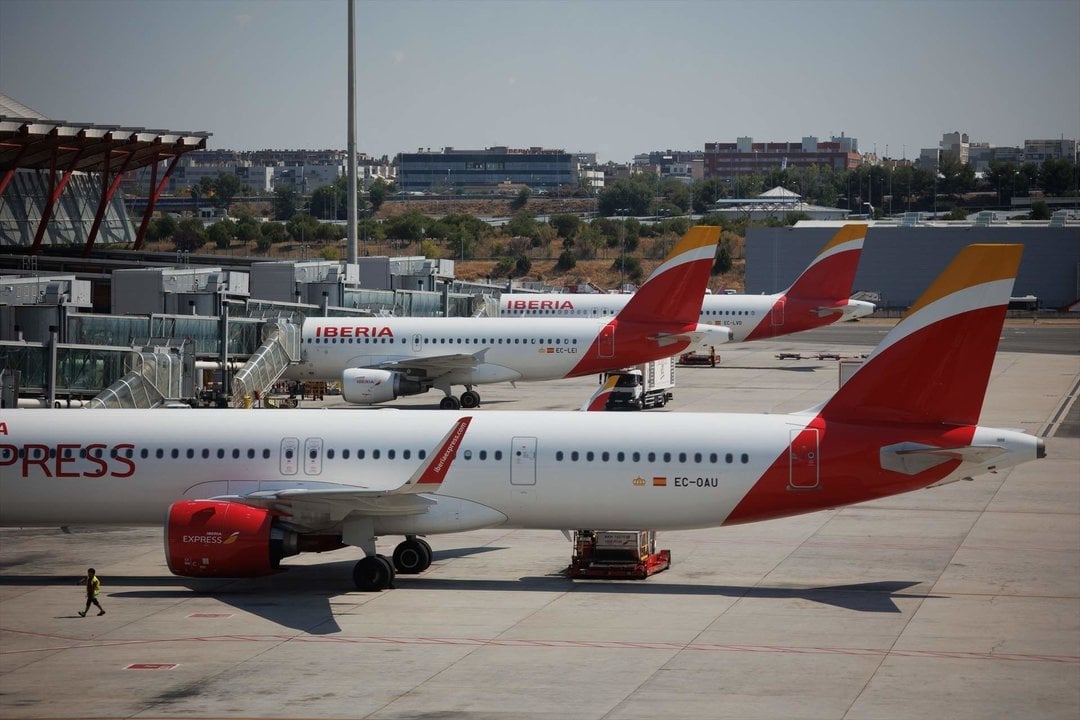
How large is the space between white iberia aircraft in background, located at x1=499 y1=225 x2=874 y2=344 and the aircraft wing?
157 feet

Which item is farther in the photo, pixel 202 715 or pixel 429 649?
pixel 429 649

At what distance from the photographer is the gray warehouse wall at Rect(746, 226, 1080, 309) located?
454ft

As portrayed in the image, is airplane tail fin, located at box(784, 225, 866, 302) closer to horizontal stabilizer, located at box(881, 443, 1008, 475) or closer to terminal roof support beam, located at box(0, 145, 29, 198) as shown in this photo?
horizontal stabilizer, located at box(881, 443, 1008, 475)

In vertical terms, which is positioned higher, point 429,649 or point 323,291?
point 323,291

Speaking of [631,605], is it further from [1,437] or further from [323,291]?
[323,291]

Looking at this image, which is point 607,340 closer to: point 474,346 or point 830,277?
point 474,346

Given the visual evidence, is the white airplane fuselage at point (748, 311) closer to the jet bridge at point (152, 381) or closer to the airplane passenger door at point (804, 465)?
the jet bridge at point (152, 381)

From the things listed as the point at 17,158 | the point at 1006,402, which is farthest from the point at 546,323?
the point at 17,158

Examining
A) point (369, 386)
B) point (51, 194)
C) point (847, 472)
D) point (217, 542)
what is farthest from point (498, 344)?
point (51, 194)

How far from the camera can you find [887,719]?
20.8 m

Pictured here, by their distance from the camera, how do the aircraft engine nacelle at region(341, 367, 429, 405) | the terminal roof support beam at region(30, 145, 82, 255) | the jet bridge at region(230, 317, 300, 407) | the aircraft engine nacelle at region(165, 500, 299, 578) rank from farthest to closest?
the terminal roof support beam at region(30, 145, 82, 255) < the aircraft engine nacelle at region(341, 367, 429, 405) < the jet bridge at region(230, 317, 300, 407) < the aircraft engine nacelle at region(165, 500, 299, 578)

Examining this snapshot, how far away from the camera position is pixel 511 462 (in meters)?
30.0

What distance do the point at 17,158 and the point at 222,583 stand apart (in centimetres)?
7521

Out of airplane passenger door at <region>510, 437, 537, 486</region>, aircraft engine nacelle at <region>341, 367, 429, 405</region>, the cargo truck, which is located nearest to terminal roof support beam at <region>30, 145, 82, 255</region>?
aircraft engine nacelle at <region>341, 367, 429, 405</region>
